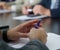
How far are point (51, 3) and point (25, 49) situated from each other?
127cm

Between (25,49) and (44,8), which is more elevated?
(25,49)

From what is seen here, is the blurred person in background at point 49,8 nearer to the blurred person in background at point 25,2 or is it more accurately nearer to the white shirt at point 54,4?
the white shirt at point 54,4

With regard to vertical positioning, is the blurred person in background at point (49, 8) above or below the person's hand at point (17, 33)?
below

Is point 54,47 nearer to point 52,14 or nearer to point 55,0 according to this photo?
point 52,14

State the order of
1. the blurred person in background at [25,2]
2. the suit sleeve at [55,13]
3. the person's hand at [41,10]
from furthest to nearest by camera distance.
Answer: the blurred person in background at [25,2], the person's hand at [41,10], the suit sleeve at [55,13]

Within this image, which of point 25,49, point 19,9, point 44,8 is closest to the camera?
point 25,49

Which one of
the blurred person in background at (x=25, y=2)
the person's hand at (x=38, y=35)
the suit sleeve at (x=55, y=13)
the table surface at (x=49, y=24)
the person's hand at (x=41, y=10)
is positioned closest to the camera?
the person's hand at (x=38, y=35)

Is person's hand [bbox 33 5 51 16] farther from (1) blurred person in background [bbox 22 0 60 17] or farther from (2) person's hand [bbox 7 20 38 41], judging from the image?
(2) person's hand [bbox 7 20 38 41]

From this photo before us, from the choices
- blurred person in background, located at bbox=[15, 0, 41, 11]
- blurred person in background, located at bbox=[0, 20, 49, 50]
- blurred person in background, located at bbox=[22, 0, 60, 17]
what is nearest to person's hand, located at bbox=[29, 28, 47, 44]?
blurred person in background, located at bbox=[0, 20, 49, 50]

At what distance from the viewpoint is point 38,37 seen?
72 cm

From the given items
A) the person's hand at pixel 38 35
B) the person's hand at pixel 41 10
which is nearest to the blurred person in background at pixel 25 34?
the person's hand at pixel 38 35

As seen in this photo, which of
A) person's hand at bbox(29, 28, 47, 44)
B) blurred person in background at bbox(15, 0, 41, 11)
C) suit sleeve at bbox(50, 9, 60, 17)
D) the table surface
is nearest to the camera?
person's hand at bbox(29, 28, 47, 44)

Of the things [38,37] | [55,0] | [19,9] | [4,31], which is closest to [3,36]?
[4,31]

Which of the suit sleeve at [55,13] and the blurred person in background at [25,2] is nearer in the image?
the suit sleeve at [55,13]
